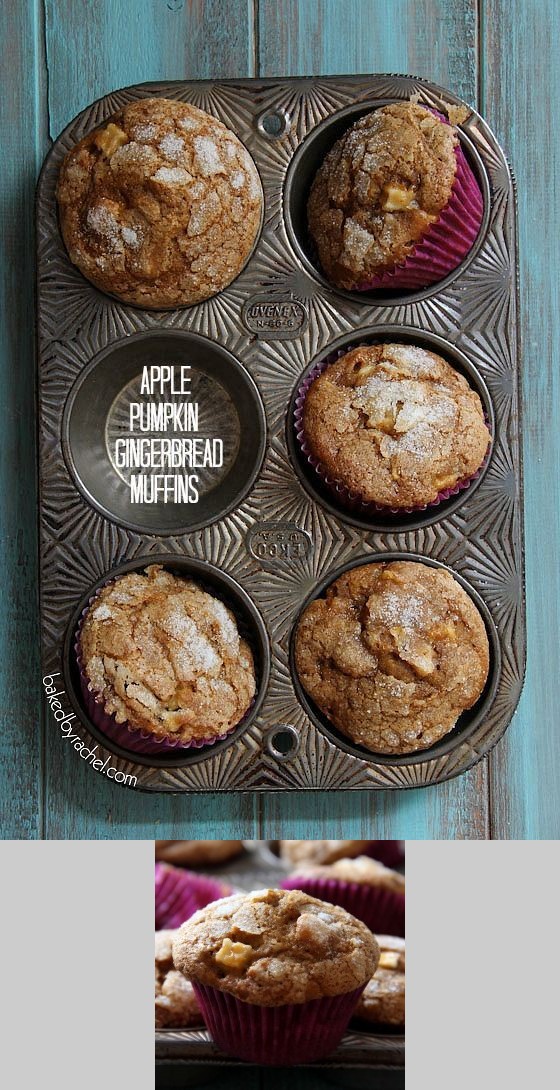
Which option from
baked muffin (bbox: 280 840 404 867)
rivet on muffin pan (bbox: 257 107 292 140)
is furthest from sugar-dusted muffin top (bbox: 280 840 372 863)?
rivet on muffin pan (bbox: 257 107 292 140)

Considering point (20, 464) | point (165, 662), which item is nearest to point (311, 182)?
point (20, 464)

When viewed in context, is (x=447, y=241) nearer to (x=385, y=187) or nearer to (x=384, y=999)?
(x=385, y=187)

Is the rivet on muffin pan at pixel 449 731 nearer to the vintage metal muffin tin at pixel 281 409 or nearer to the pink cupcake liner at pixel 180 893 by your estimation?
the vintage metal muffin tin at pixel 281 409

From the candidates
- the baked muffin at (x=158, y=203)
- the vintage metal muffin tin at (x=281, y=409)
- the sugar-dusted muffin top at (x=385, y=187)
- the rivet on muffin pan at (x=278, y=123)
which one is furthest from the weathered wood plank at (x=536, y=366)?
the baked muffin at (x=158, y=203)

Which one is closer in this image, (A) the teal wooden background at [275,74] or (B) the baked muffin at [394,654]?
(B) the baked muffin at [394,654]

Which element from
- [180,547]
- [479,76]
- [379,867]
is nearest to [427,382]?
[180,547]

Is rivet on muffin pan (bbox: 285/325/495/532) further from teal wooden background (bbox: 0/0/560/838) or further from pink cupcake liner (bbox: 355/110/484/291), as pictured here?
teal wooden background (bbox: 0/0/560/838)

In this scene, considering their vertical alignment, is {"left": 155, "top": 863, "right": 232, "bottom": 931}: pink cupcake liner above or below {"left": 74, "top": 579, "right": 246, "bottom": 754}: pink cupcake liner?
below

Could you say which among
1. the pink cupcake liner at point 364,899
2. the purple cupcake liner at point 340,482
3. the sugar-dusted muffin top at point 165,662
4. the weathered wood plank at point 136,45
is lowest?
the pink cupcake liner at point 364,899
